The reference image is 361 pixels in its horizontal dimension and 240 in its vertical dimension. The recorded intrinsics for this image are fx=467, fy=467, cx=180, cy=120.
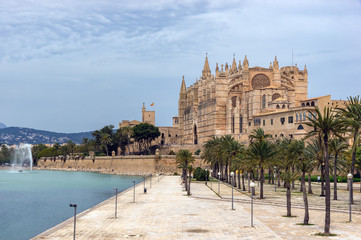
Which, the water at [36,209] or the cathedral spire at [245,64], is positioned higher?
the cathedral spire at [245,64]

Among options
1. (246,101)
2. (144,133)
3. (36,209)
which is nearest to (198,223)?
(36,209)

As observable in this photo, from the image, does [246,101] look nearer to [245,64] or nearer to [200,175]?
[245,64]

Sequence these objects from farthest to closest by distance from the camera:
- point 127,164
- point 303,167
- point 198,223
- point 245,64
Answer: point 127,164 → point 245,64 → point 303,167 → point 198,223

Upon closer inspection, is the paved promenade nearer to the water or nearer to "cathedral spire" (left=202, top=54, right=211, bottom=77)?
the water

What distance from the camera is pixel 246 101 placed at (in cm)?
9250

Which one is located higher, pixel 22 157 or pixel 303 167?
pixel 303 167

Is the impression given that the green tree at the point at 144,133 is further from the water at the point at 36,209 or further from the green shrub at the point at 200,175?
the water at the point at 36,209

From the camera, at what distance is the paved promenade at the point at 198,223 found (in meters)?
22.4

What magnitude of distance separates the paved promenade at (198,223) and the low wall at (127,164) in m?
44.6

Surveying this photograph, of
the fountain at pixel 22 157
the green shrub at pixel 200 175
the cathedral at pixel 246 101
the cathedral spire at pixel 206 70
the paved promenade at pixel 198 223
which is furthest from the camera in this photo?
the fountain at pixel 22 157

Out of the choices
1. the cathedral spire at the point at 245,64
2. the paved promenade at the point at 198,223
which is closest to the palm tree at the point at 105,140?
the cathedral spire at the point at 245,64

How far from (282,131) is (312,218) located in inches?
1781

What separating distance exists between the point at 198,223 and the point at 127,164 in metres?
78.2

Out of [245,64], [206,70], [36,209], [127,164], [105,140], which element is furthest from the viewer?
[206,70]
